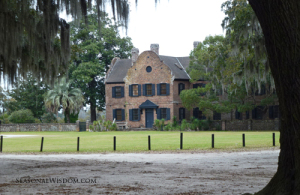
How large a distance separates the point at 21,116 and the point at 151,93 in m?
20.3

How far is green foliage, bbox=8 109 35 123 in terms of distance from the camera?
57719mm

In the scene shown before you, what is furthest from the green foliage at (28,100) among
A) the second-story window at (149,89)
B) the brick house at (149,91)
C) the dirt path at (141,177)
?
the dirt path at (141,177)

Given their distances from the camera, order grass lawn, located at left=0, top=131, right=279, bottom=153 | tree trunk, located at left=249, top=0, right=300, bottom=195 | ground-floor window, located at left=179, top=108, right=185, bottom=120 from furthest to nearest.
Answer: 1. ground-floor window, located at left=179, top=108, right=185, bottom=120
2. grass lawn, located at left=0, top=131, right=279, bottom=153
3. tree trunk, located at left=249, top=0, right=300, bottom=195

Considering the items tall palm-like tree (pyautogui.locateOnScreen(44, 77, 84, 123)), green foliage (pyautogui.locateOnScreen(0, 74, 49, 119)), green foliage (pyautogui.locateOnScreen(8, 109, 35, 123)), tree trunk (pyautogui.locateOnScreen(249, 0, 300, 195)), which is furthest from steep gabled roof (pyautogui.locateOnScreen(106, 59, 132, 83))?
tree trunk (pyautogui.locateOnScreen(249, 0, 300, 195))

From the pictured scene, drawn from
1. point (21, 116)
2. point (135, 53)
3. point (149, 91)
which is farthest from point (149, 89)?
point (21, 116)

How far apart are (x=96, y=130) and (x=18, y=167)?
1448 inches

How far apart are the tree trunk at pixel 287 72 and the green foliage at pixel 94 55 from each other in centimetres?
4847

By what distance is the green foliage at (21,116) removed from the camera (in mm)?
57719

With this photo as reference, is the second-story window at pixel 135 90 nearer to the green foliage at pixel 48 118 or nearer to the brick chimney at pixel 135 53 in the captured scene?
the brick chimney at pixel 135 53

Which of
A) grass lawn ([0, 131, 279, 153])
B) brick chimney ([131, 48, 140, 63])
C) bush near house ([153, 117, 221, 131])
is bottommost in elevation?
grass lawn ([0, 131, 279, 153])

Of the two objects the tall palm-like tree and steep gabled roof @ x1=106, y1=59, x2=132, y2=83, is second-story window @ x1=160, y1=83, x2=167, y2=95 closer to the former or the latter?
steep gabled roof @ x1=106, y1=59, x2=132, y2=83

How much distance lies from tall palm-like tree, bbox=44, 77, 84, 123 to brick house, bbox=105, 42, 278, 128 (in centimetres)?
651

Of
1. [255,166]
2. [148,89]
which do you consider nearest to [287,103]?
[255,166]

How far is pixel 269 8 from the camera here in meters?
5.73
